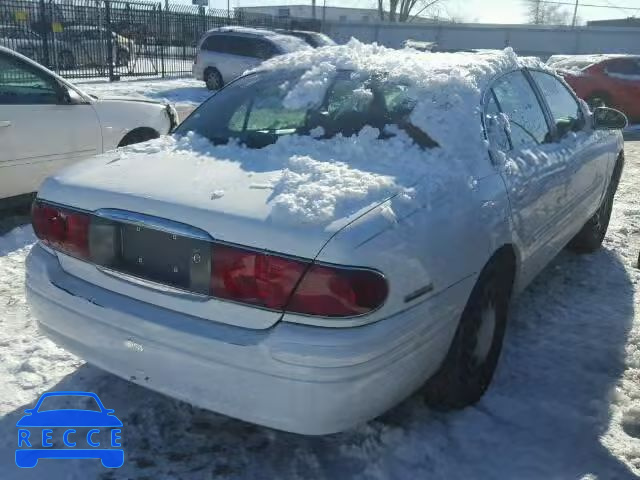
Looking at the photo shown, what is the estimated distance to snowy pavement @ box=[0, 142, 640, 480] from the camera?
100 inches

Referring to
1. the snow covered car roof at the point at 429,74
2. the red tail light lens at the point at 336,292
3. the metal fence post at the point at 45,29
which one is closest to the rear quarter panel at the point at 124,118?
the snow covered car roof at the point at 429,74

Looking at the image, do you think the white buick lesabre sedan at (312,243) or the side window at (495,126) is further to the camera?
the side window at (495,126)

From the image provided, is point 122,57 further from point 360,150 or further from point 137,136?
point 360,150

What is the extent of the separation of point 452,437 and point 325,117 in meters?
1.59

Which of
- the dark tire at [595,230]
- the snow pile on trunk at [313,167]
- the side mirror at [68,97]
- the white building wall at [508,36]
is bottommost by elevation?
the dark tire at [595,230]

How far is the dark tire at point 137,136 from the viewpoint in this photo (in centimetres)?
613

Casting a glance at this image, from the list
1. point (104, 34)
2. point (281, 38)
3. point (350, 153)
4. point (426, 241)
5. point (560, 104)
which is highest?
point (281, 38)

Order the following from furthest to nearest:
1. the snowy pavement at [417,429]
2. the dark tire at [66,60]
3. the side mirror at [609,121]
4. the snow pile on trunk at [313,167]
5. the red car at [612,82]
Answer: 1. the dark tire at [66,60]
2. the red car at [612,82]
3. the side mirror at [609,121]
4. the snowy pavement at [417,429]
5. the snow pile on trunk at [313,167]

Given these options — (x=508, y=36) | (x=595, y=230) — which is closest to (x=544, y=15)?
(x=508, y=36)

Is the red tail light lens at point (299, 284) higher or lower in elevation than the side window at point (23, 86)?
lower

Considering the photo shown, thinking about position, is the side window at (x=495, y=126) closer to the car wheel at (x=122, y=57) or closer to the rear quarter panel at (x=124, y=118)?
the rear quarter panel at (x=124, y=118)

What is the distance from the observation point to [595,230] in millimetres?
5211

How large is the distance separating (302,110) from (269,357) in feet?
4.92

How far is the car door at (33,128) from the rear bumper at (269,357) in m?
→ 3.09
